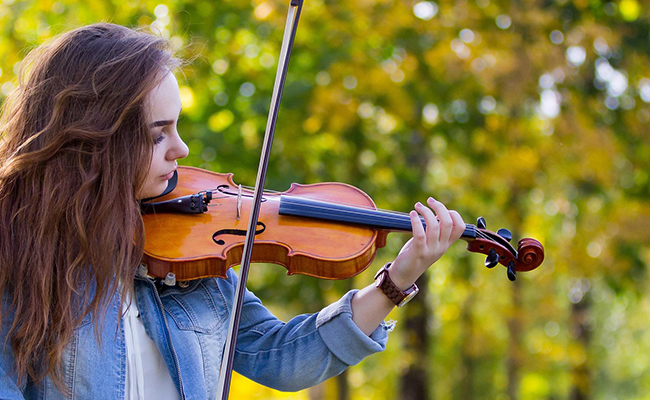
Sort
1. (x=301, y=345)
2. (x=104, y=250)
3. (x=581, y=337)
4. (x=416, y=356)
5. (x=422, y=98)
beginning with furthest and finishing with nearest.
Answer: (x=581, y=337)
(x=416, y=356)
(x=422, y=98)
(x=301, y=345)
(x=104, y=250)

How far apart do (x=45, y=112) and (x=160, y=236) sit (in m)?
0.43

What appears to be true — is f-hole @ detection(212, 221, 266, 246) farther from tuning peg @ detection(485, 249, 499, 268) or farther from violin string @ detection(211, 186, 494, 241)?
tuning peg @ detection(485, 249, 499, 268)

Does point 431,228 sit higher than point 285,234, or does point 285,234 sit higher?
point 431,228

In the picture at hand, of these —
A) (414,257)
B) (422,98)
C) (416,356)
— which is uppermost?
(414,257)

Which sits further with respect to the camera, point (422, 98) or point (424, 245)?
point (422, 98)

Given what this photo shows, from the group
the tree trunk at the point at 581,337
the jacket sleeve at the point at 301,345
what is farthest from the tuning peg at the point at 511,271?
the tree trunk at the point at 581,337

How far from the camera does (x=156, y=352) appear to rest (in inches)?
65.9

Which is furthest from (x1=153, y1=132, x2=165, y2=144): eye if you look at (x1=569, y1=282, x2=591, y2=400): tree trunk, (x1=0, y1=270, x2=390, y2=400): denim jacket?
(x1=569, y1=282, x2=591, y2=400): tree trunk

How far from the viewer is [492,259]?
76.3 inches

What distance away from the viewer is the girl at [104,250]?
4.93ft

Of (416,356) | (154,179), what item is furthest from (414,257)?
(416,356)

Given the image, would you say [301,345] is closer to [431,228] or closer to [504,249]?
[431,228]

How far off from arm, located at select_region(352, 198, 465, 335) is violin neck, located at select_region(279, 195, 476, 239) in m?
0.15

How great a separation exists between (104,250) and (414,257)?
72 centimetres
